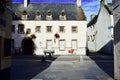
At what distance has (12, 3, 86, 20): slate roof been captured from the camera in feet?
144

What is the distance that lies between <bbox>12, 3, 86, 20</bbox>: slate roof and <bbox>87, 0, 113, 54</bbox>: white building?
3.88 metres

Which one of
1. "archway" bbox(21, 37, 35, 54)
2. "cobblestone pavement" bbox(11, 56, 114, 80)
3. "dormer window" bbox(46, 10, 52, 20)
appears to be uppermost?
"dormer window" bbox(46, 10, 52, 20)

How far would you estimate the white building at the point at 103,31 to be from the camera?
4077 cm

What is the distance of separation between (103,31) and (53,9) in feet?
32.3

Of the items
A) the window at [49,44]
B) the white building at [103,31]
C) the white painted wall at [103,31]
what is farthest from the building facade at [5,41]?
the window at [49,44]

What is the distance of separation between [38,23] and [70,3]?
7.92 m

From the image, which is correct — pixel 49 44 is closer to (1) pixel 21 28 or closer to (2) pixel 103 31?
(1) pixel 21 28

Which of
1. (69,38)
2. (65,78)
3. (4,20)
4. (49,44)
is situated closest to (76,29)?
(69,38)

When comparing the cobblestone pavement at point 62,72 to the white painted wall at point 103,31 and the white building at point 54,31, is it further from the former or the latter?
the white building at point 54,31

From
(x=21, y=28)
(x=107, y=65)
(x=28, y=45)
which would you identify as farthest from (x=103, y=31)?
(x=107, y=65)

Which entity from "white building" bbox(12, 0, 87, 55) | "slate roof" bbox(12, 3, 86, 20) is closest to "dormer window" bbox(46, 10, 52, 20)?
"white building" bbox(12, 0, 87, 55)

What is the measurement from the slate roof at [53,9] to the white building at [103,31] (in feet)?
12.7

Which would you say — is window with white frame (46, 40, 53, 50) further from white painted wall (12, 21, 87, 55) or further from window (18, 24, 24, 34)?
window (18, 24, 24, 34)

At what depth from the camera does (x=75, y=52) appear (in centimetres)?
4309
